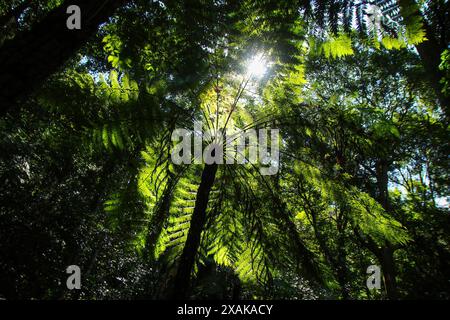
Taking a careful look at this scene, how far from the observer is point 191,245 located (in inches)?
67.9

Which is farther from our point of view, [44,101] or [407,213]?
[407,213]

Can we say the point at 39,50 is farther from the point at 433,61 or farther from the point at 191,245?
the point at 433,61

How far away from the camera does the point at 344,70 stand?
37.4 ft

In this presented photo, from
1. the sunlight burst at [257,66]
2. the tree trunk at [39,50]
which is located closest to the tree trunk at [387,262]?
the sunlight burst at [257,66]

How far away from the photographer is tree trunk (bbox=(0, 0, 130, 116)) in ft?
3.73

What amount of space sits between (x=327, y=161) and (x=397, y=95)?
10.4 meters

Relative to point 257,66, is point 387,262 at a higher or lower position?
lower

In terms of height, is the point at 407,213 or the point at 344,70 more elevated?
the point at 344,70

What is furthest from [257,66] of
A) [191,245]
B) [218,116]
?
[191,245]

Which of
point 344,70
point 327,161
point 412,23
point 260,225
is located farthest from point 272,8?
point 344,70

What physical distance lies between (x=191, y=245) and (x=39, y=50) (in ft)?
4.35

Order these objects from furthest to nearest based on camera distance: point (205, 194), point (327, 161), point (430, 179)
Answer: point (430, 179)
point (327, 161)
point (205, 194)

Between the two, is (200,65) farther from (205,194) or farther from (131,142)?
(205,194)

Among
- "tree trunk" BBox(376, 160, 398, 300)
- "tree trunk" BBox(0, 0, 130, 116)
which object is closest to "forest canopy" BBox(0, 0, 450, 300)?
"tree trunk" BBox(0, 0, 130, 116)
